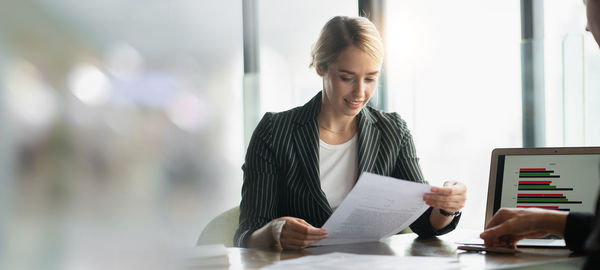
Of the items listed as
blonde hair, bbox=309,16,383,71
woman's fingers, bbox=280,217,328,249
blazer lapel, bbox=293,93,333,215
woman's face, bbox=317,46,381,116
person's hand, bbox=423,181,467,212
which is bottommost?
woman's fingers, bbox=280,217,328,249

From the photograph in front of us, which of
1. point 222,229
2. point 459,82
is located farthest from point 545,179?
point 459,82

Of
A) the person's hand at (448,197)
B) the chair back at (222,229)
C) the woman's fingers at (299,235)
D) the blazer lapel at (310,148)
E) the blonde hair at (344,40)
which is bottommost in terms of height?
the chair back at (222,229)

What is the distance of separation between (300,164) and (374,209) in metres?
0.41

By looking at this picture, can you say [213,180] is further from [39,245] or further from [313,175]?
[313,175]

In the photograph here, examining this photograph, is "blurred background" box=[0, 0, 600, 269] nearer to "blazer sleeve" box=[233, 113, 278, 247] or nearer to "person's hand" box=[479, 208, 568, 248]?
"blazer sleeve" box=[233, 113, 278, 247]

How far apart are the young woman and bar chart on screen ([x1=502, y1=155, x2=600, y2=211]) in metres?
0.18

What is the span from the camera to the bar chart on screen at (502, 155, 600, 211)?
4.57ft

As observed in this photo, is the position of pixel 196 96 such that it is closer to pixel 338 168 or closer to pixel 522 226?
pixel 338 168

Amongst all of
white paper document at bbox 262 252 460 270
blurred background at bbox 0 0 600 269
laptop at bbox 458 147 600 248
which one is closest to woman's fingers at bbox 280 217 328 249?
white paper document at bbox 262 252 460 270

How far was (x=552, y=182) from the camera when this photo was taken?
4.67ft

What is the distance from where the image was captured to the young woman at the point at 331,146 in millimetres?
1564

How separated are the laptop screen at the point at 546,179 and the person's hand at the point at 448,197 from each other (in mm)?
101

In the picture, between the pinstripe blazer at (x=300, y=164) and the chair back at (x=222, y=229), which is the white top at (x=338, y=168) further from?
the chair back at (x=222, y=229)

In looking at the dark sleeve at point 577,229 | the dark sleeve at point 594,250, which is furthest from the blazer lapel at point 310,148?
the dark sleeve at point 594,250
